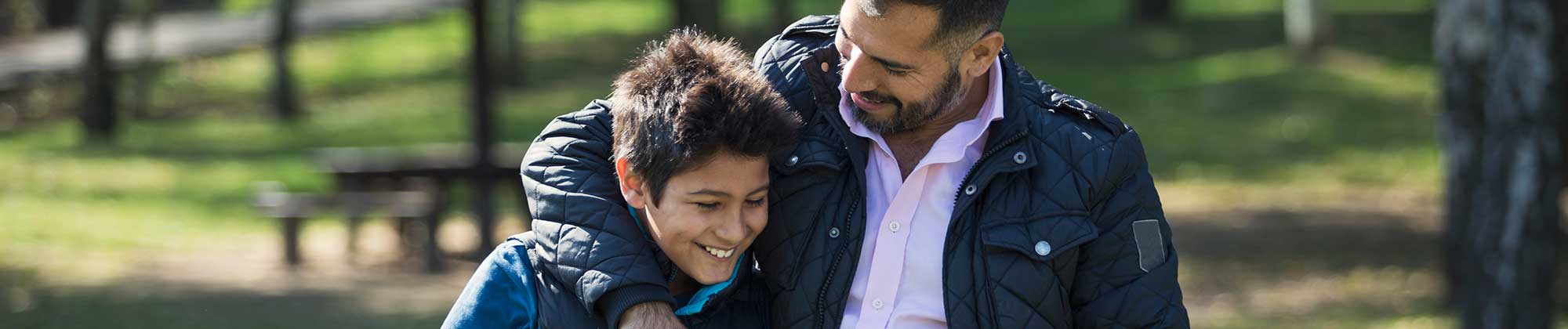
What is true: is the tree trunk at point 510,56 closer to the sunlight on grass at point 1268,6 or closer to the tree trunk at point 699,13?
the tree trunk at point 699,13

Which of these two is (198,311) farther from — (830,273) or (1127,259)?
(1127,259)

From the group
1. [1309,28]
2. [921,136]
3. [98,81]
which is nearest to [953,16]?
[921,136]

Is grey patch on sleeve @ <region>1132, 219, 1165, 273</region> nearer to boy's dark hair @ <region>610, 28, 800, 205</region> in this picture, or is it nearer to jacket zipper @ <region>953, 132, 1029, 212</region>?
jacket zipper @ <region>953, 132, 1029, 212</region>

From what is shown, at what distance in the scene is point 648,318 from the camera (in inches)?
109

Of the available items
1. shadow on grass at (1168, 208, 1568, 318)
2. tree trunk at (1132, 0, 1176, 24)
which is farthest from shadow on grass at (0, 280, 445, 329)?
tree trunk at (1132, 0, 1176, 24)

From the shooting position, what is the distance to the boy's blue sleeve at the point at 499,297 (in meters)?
2.85

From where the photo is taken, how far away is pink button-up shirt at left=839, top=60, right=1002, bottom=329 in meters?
2.90

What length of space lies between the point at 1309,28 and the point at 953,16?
18.3m

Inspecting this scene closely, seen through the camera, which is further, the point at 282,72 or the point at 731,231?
the point at 282,72

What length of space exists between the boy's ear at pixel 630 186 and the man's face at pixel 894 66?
37 cm

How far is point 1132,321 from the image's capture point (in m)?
2.87

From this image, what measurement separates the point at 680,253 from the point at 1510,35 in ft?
19.1

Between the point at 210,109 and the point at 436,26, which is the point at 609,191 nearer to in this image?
the point at 210,109

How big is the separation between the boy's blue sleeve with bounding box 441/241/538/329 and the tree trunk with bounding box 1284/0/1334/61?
18.5 metres
